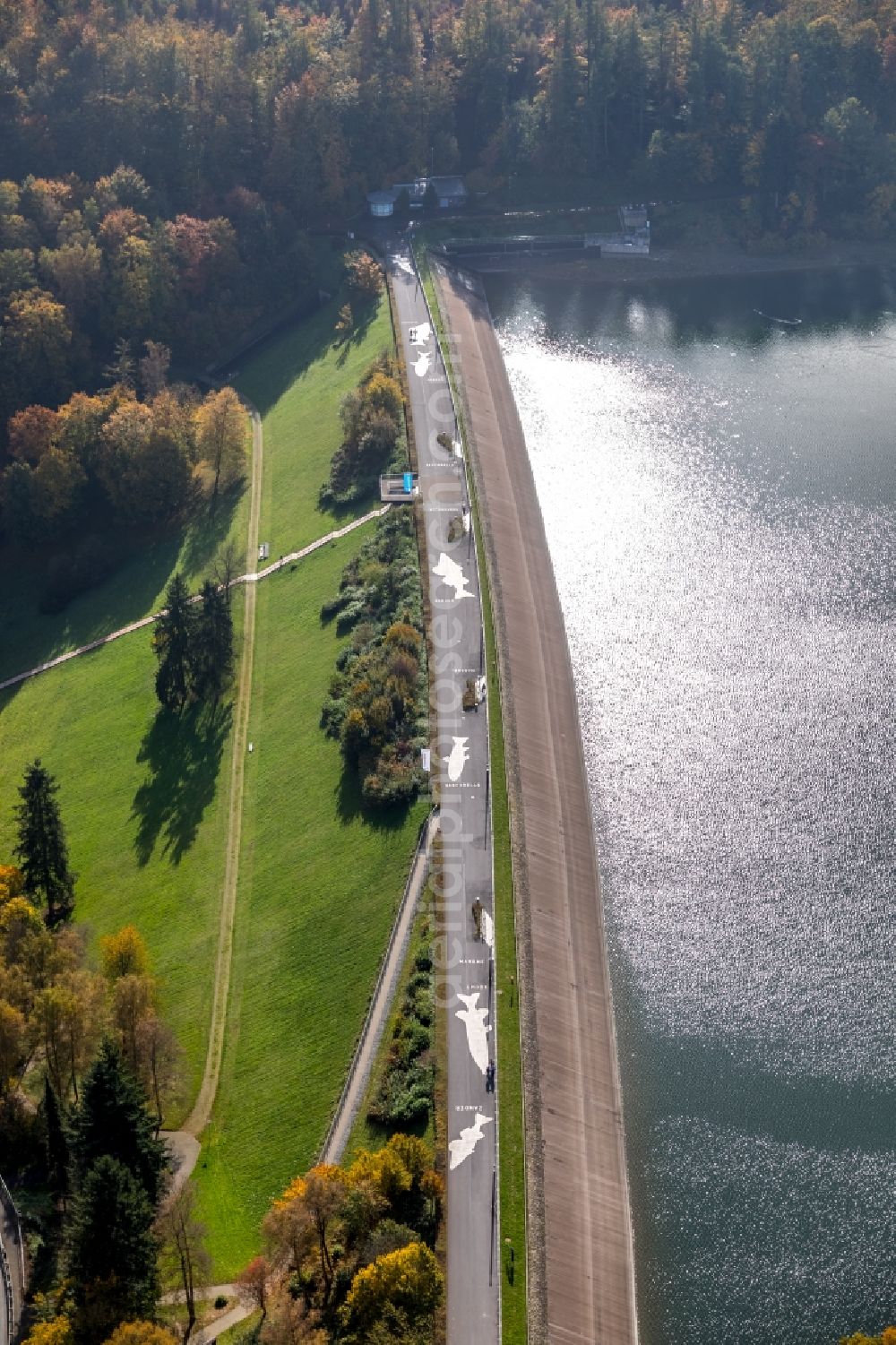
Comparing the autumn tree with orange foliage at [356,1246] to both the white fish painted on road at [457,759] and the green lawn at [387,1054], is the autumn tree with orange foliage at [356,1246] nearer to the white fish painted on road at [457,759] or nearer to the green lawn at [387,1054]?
the green lawn at [387,1054]

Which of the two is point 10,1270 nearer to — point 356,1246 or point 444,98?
point 356,1246

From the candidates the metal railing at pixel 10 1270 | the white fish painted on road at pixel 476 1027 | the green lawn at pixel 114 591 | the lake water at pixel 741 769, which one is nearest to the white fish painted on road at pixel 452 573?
the lake water at pixel 741 769

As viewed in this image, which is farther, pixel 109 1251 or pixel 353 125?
pixel 353 125

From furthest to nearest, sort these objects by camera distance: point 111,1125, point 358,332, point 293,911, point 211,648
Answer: point 358,332 < point 211,648 < point 293,911 < point 111,1125

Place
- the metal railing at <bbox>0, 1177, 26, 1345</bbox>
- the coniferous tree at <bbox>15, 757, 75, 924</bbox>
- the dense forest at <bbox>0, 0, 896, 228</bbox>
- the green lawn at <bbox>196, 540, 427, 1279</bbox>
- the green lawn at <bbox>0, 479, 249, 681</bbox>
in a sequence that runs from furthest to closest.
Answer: the dense forest at <bbox>0, 0, 896, 228</bbox> < the green lawn at <bbox>0, 479, 249, 681</bbox> < the coniferous tree at <bbox>15, 757, 75, 924</bbox> < the green lawn at <bbox>196, 540, 427, 1279</bbox> < the metal railing at <bbox>0, 1177, 26, 1345</bbox>

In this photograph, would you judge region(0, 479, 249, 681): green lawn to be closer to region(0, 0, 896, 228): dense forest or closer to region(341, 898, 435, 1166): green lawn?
region(341, 898, 435, 1166): green lawn

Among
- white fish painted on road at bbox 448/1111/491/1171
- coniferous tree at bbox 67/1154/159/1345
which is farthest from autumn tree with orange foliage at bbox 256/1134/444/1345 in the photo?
coniferous tree at bbox 67/1154/159/1345

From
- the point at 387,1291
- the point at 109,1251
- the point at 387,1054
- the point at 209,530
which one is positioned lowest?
the point at 387,1291

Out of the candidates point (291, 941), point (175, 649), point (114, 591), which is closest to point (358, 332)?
point (114, 591)
